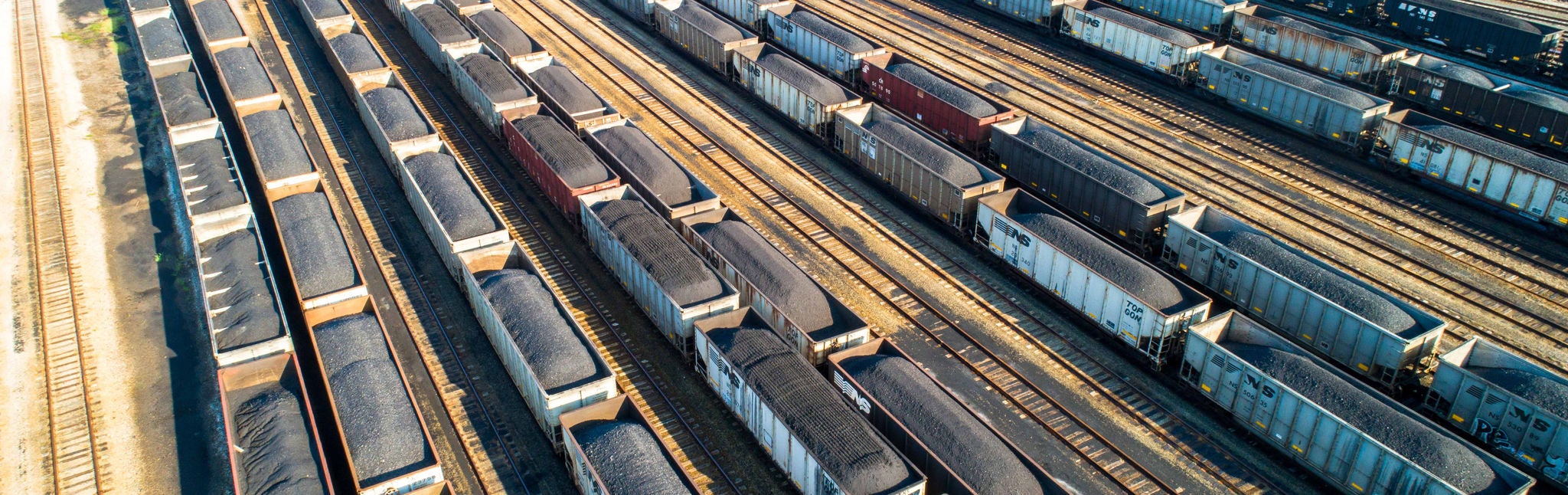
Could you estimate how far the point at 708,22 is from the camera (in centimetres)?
5119

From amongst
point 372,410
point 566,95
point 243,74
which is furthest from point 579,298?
point 243,74

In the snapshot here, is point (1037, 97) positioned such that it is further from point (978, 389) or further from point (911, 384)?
point (911, 384)

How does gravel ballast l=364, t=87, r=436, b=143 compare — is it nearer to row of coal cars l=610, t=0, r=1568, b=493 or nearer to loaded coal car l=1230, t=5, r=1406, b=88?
row of coal cars l=610, t=0, r=1568, b=493

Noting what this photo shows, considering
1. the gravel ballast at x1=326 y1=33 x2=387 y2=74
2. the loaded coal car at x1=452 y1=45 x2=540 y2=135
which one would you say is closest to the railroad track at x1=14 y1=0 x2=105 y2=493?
the gravel ballast at x1=326 y1=33 x2=387 y2=74

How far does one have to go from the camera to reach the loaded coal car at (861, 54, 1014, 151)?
39500 millimetres

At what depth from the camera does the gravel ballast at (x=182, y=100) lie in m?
38.8

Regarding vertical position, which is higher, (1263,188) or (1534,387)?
(1534,387)

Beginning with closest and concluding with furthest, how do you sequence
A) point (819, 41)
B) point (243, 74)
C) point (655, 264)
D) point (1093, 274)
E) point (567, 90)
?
point (655, 264) < point (1093, 274) < point (567, 90) < point (243, 74) < point (819, 41)

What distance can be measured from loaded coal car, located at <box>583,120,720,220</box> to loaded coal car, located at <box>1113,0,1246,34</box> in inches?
1319

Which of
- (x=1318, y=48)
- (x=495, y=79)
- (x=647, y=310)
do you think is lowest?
(x=647, y=310)

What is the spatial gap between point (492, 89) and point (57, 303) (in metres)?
16.8

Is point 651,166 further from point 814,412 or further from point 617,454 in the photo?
point 617,454

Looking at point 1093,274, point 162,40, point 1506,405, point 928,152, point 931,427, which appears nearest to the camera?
point 931,427

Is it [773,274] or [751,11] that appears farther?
[751,11]
